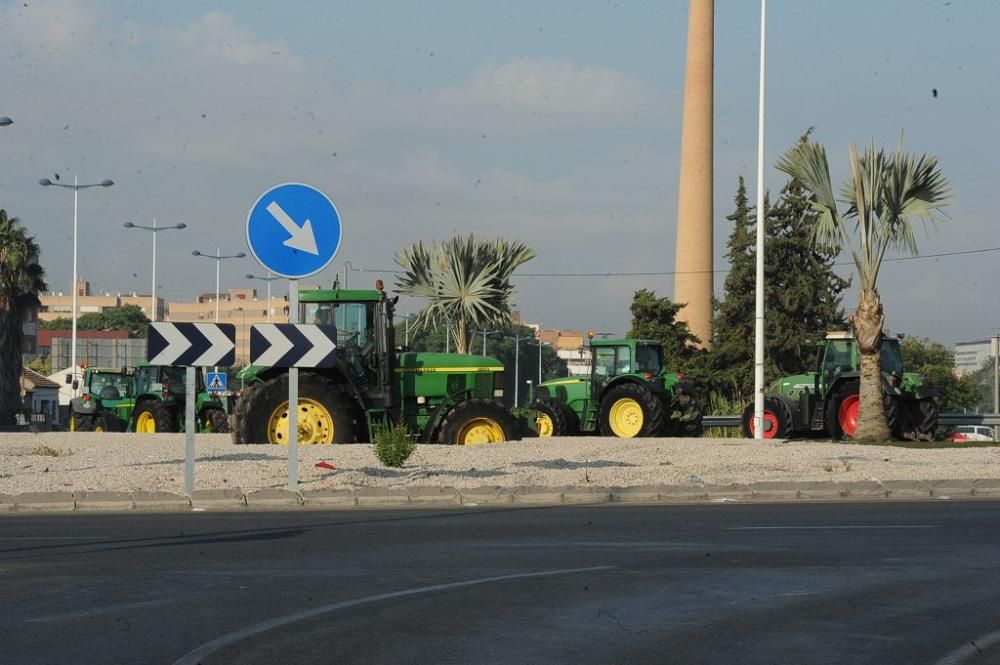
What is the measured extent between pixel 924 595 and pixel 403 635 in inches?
138

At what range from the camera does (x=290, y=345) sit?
1570cm

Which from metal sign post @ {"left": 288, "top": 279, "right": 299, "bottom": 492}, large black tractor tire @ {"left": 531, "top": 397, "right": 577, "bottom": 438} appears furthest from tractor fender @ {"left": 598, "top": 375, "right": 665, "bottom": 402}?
metal sign post @ {"left": 288, "top": 279, "right": 299, "bottom": 492}

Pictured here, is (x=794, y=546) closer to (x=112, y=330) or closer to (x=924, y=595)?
(x=924, y=595)

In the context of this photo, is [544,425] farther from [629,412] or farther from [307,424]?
[307,424]

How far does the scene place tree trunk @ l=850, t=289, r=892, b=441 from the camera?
27.7 m

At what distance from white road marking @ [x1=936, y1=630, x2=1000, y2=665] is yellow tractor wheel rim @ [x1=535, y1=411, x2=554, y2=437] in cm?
2441

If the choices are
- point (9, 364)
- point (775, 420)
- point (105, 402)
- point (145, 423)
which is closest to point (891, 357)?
point (775, 420)

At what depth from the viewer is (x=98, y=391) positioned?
43094mm

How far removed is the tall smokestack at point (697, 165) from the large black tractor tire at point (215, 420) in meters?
26.8

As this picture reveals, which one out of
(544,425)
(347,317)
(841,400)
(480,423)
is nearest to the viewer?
(347,317)

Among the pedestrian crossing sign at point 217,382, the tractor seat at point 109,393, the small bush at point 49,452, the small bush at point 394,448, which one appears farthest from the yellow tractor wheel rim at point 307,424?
the tractor seat at point 109,393

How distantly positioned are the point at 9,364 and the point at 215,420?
29154 mm

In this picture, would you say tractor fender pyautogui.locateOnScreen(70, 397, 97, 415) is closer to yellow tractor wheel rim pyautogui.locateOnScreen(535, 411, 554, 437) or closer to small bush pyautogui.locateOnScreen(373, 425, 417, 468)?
yellow tractor wheel rim pyautogui.locateOnScreen(535, 411, 554, 437)

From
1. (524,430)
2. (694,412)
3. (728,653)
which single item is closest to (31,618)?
(728,653)
